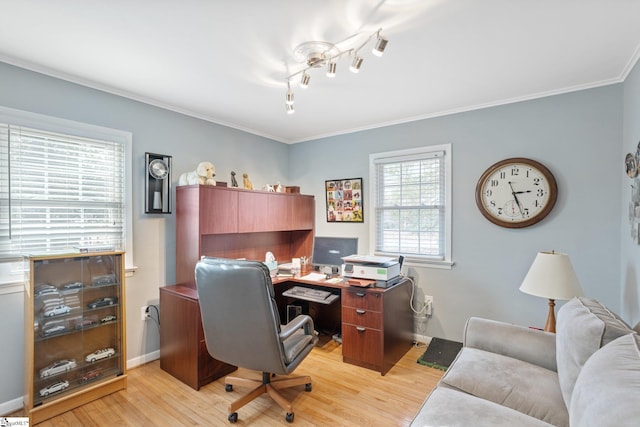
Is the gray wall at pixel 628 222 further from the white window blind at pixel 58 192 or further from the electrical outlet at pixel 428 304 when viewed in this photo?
the white window blind at pixel 58 192

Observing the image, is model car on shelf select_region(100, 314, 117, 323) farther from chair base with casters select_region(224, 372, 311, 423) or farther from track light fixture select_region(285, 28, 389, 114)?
track light fixture select_region(285, 28, 389, 114)

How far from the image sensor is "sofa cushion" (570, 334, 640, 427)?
0.79 m

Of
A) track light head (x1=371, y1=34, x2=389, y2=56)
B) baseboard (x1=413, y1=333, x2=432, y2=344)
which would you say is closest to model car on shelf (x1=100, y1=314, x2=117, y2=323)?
track light head (x1=371, y1=34, x2=389, y2=56)

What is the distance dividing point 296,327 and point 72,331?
1691mm

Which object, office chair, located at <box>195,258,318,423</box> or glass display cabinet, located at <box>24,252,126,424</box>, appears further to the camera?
glass display cabinet, located at <box>24,252,126,424</box>

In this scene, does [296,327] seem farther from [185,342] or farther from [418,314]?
[418,314]

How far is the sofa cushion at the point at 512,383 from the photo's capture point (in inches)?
53.7

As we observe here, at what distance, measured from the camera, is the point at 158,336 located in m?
2.86

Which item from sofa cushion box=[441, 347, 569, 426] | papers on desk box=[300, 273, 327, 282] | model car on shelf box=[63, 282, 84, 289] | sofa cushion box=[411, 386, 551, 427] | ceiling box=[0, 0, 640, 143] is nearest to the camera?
sofa cushion box=[411, 386, 551, 427]

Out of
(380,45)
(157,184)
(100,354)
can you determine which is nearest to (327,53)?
(380,45)

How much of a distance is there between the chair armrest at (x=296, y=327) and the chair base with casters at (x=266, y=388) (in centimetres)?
38

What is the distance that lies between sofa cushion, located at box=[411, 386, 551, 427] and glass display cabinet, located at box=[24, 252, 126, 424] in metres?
2.29

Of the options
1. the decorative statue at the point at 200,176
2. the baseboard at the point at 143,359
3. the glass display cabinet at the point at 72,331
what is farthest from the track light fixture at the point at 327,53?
the baseboard at the point at 143,359

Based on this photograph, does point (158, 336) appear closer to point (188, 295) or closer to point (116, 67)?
point (188, 295)
